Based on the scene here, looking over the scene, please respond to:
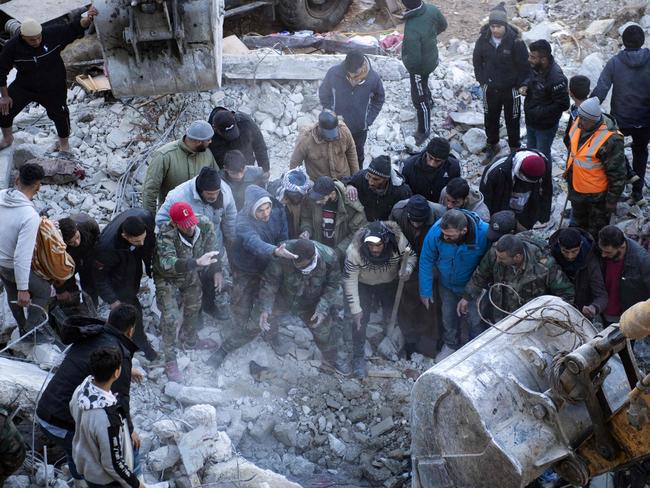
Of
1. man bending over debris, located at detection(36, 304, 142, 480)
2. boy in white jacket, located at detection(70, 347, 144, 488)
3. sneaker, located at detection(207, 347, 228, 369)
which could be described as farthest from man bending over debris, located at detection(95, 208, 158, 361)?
boy in white jacket, located at detection(70, 347, 144, 488)

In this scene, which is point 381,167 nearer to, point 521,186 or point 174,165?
point 521,186

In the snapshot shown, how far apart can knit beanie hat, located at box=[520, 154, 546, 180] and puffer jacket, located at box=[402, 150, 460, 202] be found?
69 cm

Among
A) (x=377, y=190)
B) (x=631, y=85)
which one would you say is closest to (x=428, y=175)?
(x=377, y=190)

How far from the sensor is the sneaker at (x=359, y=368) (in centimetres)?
783

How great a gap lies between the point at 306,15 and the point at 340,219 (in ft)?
20.9

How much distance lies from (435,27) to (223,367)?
4.67 m

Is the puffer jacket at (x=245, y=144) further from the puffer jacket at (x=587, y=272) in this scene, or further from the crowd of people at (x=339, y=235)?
the puffer jacket at (x=587, y=272)

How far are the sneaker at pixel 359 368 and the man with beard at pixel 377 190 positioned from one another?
131cm

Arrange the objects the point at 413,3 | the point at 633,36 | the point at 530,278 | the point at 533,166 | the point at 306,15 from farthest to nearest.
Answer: the point at 306,15 → the point at 413,3 → the point at 633,36 → the point at 533,166 → the point at 530,278

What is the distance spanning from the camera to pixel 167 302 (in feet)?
23.6

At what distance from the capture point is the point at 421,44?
9.71 meters

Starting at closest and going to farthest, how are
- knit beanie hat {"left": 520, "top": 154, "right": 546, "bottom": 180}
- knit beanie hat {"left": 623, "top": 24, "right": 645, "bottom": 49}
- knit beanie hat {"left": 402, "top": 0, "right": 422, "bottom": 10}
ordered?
knit beanie hat {"left": 520, "top": 154, "right": 546, "bottom": 180} < knit beanie hat {"left": 623, "top": 24, "right": 645, "bottom": 49} < knit beanie hat {"left": 402, "top": 0, "right": 422, "bottom": 10}

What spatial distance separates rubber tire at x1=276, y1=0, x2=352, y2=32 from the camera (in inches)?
504

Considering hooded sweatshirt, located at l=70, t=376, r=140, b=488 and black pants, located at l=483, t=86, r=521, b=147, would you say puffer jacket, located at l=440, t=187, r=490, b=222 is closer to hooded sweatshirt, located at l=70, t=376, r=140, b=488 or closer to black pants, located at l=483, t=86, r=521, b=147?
black pants, located at l=483, t=86, r=521, b=147
